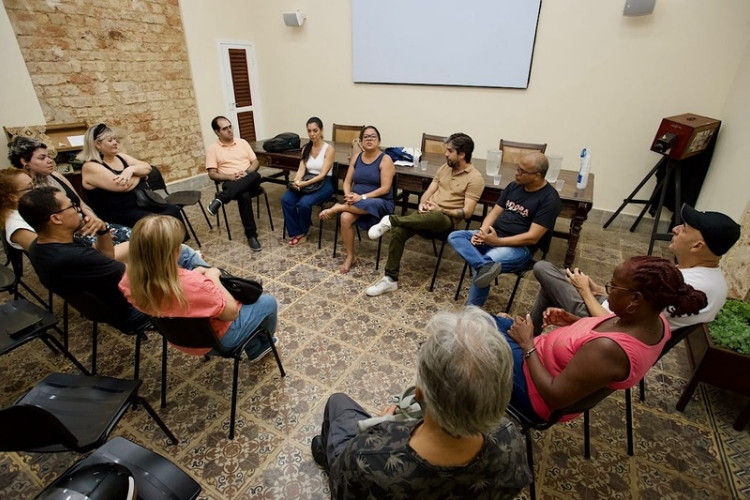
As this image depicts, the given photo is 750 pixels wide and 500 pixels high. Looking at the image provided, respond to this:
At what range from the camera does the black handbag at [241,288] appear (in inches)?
67.6

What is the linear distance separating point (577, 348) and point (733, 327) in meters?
1.16

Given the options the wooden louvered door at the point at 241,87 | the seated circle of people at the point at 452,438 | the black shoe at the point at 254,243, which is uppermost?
the wooden louvered door at the point at 241,87

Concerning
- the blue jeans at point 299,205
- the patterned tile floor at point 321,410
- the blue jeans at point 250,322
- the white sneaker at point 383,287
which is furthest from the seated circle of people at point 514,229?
the blue jeans at point 299,205

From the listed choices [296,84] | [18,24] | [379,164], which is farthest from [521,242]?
[18,24]

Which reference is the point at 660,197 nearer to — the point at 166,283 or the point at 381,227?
the point at 381,227

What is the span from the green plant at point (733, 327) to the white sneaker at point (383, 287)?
1875 millimetres

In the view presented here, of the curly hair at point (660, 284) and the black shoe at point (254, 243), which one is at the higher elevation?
the curly hair at point (660, 284)

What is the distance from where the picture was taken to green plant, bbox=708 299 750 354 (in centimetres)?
175

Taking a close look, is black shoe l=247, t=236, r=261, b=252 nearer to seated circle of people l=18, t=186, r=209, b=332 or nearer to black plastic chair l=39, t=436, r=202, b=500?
seated circle of people l=18, t=186, r=209, b=332

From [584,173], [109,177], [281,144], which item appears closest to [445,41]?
[281,144]

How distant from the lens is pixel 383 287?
9.36 feet

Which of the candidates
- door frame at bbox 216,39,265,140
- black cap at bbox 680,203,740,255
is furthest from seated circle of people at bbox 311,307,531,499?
door frame at bbox 216,39,265,140

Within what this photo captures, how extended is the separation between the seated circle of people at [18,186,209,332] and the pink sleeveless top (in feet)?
6.26

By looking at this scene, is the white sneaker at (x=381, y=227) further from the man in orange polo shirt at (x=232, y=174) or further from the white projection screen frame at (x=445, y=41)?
the white projection screen frame at (x=445, y=41)
